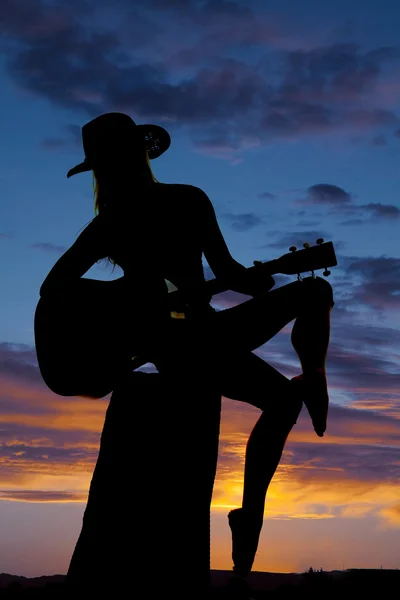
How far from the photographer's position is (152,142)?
7469mm

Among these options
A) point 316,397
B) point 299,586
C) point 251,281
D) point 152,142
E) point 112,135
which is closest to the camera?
point 316,397

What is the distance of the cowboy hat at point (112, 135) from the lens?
285 inches

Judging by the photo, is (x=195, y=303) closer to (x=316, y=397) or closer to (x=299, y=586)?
(x=316, y=397)

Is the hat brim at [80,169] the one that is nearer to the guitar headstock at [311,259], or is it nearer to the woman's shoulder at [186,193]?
the woman's shoulder at [186,193]

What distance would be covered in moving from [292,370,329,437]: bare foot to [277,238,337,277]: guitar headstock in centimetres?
99

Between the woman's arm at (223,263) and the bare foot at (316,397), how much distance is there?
40.2 inches

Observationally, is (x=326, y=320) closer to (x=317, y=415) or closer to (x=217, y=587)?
(x=317, y=415)

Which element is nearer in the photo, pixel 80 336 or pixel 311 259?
pixel 311 259

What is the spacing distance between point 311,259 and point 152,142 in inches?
86.7

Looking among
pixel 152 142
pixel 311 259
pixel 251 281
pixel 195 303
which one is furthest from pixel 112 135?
pixel 311 259

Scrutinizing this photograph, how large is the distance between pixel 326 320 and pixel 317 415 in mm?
905

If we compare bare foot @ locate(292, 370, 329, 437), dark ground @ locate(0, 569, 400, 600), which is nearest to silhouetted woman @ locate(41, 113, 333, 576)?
bare foot @ locate(292, 370, 329, 437)

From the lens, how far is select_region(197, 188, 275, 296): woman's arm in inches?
272

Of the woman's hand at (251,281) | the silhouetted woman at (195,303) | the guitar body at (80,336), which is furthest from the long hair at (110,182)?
the woman's hand at (251,281)
